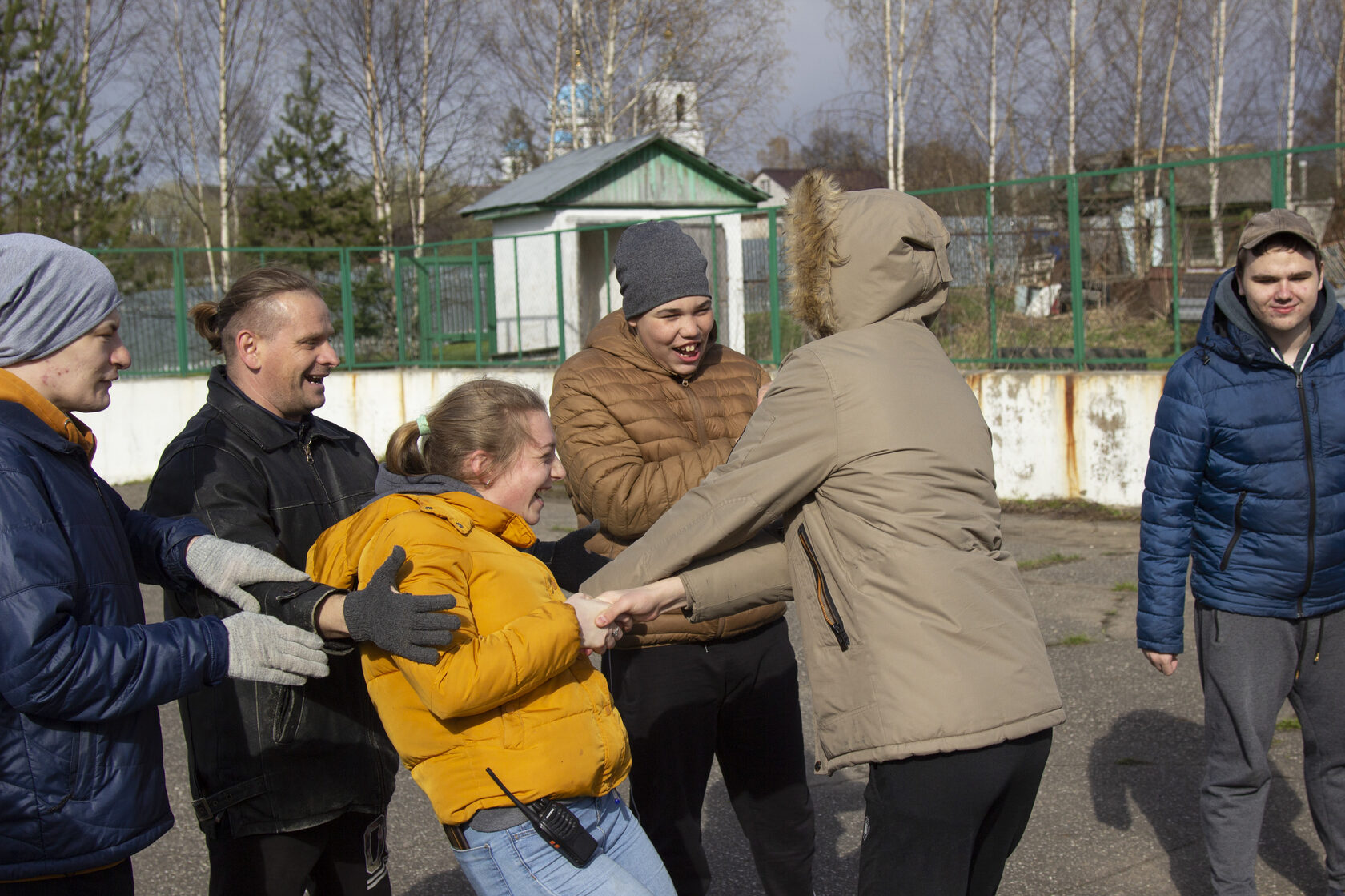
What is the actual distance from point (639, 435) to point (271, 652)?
1162 millimetres

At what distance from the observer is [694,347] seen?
9.46 ft

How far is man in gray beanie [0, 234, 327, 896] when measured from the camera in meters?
1.72

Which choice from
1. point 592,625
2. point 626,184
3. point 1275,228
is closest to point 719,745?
point 592,625

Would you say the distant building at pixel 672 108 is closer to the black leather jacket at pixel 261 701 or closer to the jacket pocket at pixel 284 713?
the black leather jacket at pixel 261 701

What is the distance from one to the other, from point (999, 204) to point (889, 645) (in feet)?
27.6

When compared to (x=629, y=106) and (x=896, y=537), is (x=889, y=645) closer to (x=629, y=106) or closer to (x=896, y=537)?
(x=896, y=537)

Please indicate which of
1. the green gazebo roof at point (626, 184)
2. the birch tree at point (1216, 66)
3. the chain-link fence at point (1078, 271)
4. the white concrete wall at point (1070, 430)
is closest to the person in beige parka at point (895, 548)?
the white concrete wall at point (1070, 430)

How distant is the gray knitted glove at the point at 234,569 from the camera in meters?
2.12

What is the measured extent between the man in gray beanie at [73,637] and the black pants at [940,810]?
1037 mm

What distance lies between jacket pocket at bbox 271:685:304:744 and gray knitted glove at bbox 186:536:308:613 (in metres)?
0.27

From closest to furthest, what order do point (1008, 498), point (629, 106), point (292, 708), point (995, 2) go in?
point (292, 708) < point (1008, 498) < point (995, 2) < point (629, 106)

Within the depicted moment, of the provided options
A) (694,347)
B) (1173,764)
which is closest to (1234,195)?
(1173,764)

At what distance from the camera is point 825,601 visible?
2.01 meters

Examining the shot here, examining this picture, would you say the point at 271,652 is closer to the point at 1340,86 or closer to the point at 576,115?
the point at 576,115
